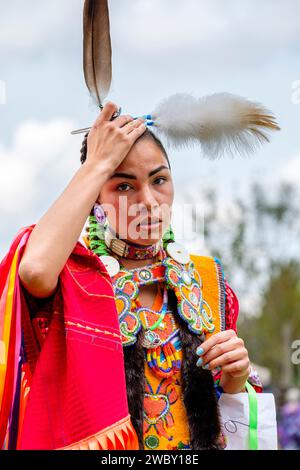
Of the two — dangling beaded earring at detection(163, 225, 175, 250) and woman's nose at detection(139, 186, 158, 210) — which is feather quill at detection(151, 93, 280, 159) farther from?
dangling beaded earring at detection(163, 225, 175, 250)

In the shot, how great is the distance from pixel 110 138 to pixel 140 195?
229mm

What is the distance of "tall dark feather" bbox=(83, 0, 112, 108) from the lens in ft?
8.42

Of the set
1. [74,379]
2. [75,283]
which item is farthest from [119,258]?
[74,379]

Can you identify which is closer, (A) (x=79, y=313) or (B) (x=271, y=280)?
(A) (x=79, y=313)

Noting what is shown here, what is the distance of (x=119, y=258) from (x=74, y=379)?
60cm

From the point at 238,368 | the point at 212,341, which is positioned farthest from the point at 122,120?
the point at 238,368

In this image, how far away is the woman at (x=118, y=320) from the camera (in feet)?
7.20

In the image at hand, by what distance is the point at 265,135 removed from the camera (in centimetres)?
262

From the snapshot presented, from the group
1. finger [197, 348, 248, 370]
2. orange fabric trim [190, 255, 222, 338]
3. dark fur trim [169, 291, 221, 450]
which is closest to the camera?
finger [197, 348, 248, 370]

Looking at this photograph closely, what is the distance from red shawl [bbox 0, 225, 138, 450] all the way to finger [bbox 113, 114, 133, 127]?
0.48 meters

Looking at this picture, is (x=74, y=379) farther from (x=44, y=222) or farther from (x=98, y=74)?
(x=98, y=74)

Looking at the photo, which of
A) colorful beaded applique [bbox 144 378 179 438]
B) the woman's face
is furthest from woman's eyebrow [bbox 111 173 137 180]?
colorful beaded applique [bbox 144 378 179 438]

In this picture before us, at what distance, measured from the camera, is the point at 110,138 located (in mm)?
2434

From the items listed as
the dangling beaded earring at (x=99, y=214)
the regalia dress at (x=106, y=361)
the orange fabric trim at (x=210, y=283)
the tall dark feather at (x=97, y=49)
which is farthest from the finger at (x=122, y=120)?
the orange fabric trim at (x=210, y=283)
